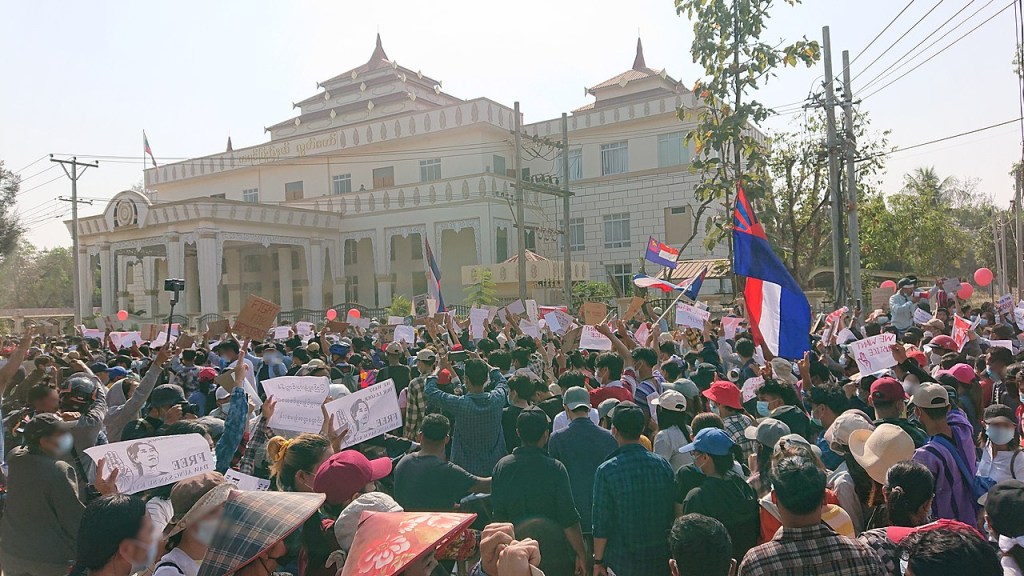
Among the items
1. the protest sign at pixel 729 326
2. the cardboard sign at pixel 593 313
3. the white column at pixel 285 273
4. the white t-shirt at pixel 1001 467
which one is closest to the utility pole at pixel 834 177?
the protest sign at pixel 729 326

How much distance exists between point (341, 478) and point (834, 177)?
1586 cm

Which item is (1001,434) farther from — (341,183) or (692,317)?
(341,183)

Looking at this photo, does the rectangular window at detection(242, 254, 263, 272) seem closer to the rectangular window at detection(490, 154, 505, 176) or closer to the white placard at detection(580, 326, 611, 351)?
the rectangular window at detection(490, 154, 505, 176)

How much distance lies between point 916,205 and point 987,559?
133ft

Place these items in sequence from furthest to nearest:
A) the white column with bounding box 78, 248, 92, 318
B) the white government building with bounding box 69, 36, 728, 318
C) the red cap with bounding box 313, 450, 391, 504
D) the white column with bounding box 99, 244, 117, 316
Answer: the white column with bounding box 78, 248, 92, 318, the white column with bounding box 99, 244, 117, 316, the white government building with bounding box 69, 36, 728, 318, the red cap with bounding box 313, 450, 391, 504

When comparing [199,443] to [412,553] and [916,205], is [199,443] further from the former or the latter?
[916,205]

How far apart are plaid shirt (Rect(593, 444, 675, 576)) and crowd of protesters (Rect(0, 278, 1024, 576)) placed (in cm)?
1

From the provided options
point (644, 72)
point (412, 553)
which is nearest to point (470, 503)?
point (412, 553)

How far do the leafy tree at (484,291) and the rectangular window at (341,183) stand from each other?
527 inches

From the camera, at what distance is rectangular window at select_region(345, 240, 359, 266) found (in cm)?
4034

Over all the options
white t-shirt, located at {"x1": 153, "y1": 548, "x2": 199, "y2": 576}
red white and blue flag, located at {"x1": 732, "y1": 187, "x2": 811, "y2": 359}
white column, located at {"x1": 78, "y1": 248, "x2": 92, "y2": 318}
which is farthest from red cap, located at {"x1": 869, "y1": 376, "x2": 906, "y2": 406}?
white column, located at {"x1": 78, "y1": 248, "x2": 92, "y2": 318}

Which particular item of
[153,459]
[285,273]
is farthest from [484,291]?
[153,459]

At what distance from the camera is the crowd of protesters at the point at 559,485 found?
8.45ft

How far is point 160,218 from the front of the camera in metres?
34.2
